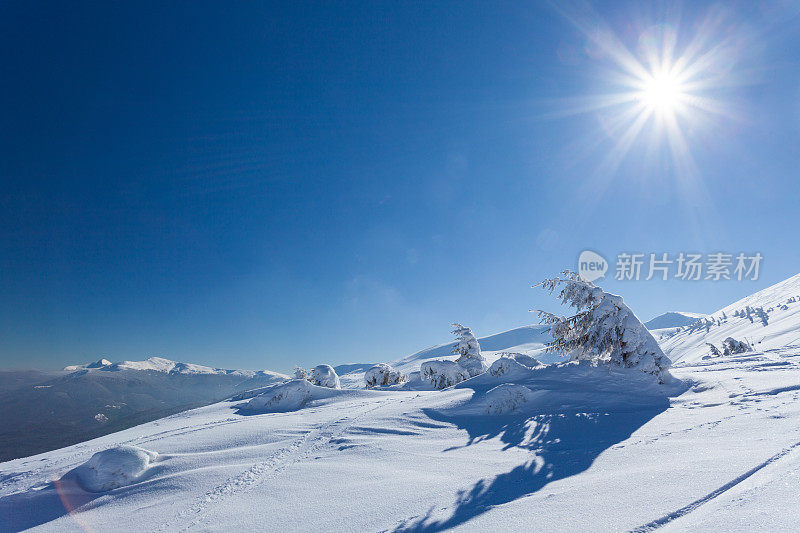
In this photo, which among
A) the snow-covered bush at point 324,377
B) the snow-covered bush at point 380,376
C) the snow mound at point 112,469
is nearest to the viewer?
the snow mound at point 112,469

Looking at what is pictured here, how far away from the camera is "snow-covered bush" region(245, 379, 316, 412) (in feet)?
45.5

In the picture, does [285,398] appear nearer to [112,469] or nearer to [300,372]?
[112,469]

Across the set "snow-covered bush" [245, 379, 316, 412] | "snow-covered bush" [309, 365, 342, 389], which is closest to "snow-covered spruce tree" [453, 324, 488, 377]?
"snow-covered bush" [309, 365, 342, 389]

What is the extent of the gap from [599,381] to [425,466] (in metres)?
7.36

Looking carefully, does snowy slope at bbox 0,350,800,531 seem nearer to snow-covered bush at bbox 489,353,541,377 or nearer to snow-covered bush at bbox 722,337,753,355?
snow-covered bush at bbox 489,353,541,377

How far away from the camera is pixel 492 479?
5.38 metres

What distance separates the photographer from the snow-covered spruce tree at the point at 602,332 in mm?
11266

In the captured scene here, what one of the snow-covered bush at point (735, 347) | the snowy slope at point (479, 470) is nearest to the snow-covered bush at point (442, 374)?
the snowy slope at point (479, 470)

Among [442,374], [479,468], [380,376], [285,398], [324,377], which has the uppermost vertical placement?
[285,398]

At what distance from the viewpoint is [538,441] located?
23.4 ft

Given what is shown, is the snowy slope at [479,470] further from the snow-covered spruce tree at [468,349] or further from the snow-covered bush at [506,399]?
the snow-covered spruce tree at [468,349]

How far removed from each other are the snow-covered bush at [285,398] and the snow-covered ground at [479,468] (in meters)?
3.61

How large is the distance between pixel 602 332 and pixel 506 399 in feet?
15.3

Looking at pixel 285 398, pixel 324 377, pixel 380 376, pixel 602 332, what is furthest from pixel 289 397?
pixel 380 376
